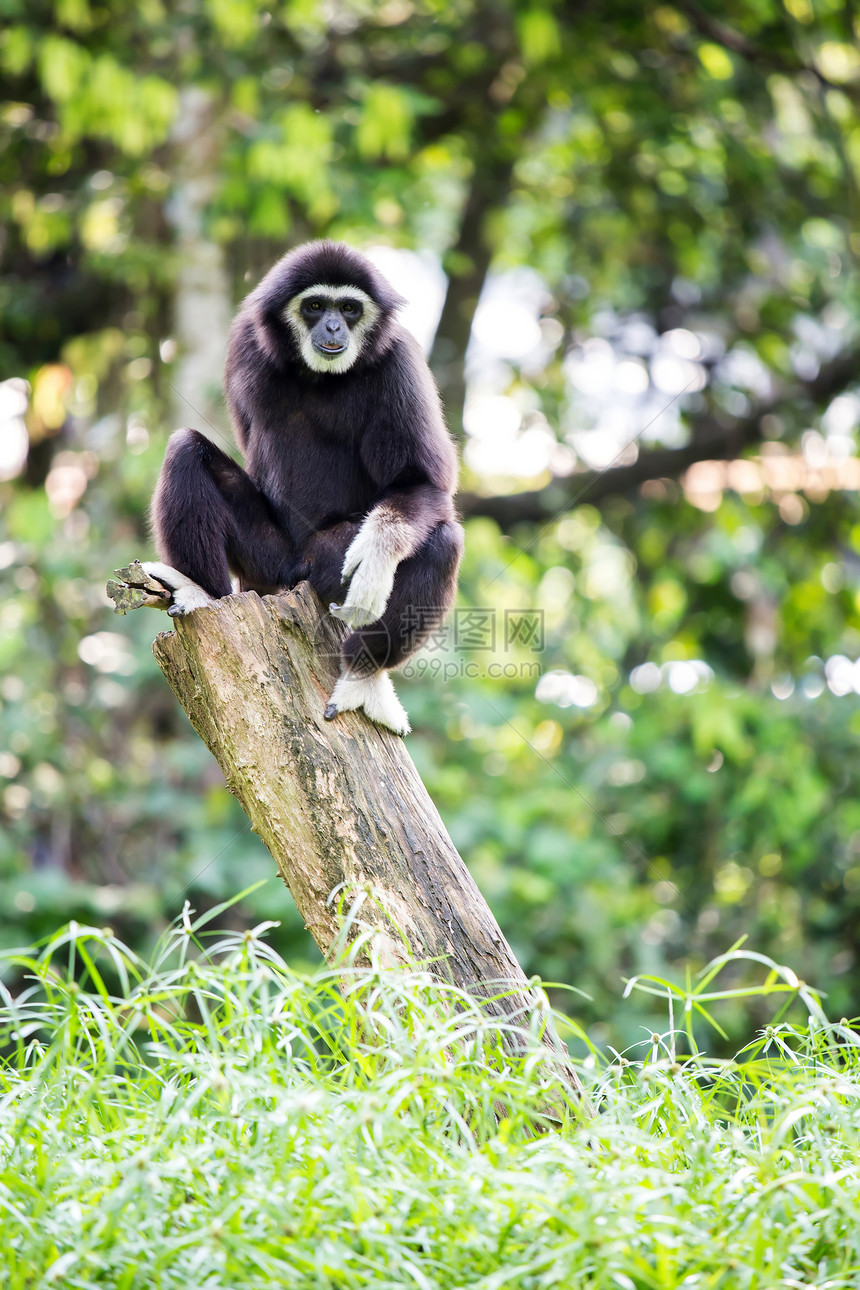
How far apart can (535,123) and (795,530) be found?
4105mm

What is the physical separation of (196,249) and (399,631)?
5.14 metres

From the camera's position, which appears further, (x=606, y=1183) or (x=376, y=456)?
(x=376, y=456)

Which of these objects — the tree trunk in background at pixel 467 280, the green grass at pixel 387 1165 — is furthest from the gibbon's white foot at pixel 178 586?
the tree trunk in background at pixel 467 280

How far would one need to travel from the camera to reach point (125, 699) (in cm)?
828

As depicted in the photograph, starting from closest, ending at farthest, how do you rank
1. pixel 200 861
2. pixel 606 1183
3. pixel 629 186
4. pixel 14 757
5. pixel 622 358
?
pixel 606 1183, pixel 200 861, pixel 14 757, pixel 629 186, pixel 622 358

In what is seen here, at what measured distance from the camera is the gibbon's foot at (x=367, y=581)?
12.7 ft

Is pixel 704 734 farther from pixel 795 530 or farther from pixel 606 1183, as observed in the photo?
pixel 606 1183

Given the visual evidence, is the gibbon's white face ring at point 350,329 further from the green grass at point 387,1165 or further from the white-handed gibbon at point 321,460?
the green grass at point 387,1165

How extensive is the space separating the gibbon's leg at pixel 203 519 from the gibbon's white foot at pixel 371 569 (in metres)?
0.51

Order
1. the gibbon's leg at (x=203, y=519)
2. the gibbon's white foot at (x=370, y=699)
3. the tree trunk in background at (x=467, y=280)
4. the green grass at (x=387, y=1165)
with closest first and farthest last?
1. the green grass at (x=387, y=1165)
2. the gibbon's white foot at (x=370, y=699)
3. the gibbon's leg at (x=203, y=519)
4. the tree trunk in background at (x=467, y=280)

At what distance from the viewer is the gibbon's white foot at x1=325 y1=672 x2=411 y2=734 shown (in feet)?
12.2

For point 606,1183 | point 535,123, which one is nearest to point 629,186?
point 535,123

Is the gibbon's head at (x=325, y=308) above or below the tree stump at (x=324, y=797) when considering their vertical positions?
above

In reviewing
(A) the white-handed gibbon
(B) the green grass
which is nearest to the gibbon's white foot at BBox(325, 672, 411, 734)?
(A) the white-handed gibbon
